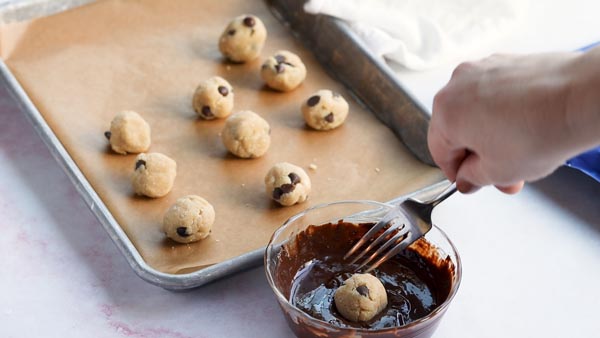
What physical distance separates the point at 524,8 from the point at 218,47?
772mm

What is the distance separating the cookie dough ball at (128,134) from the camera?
1.63 meters

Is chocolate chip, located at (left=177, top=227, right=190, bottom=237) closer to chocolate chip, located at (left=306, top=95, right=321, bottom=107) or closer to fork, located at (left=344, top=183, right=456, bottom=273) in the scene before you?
fork, located at (left=344, top=183, right=456, bottom=273)

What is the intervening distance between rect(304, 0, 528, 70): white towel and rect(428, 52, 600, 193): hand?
0.78 metres

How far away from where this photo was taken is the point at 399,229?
51.6 inches

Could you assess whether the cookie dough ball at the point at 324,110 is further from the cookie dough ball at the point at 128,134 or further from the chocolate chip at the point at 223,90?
the cookie dough ball at the point at 128,134

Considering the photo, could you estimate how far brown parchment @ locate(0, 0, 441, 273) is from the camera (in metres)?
1.53

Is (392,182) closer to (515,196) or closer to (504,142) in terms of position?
(515,196)

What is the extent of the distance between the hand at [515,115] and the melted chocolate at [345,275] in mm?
215

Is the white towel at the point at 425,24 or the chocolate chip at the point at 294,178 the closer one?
the chocolate chip at the point at 294,178

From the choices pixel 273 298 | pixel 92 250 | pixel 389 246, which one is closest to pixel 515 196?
pixel 389 246

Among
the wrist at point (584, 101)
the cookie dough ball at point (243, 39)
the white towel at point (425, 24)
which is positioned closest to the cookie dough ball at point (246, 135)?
the cookie dough ball at point (243, 39)

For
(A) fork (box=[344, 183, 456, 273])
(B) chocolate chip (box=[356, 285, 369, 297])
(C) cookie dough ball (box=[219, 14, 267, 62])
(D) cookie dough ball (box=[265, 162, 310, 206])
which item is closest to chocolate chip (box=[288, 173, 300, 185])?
(D) cookie dough ball (box=[265, 162, 310, 206])

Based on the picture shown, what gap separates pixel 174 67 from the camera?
189 centimetres

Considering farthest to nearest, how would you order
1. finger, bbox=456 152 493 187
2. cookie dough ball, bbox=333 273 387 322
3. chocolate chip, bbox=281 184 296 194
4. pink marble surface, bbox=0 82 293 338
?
chocolate chip, bbox=281 184 296 194
pink marble surface, bbox=0 82 293 338
cookie dough ball, bbox=333 273 387 322
finger, bbox=456 152 493 187
